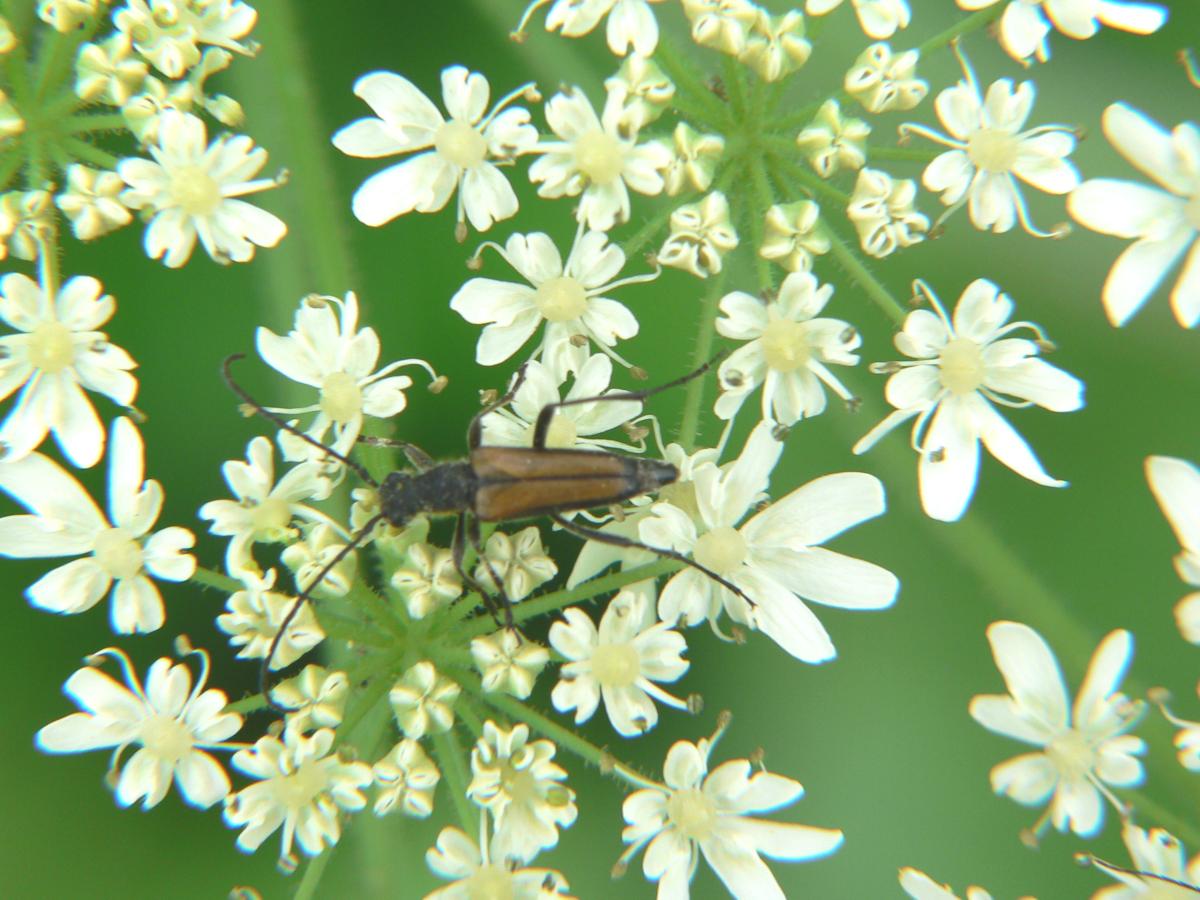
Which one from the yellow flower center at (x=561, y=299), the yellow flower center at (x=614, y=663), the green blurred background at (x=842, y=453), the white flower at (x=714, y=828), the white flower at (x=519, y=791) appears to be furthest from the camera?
the green blurred background at (x=842, y=453)

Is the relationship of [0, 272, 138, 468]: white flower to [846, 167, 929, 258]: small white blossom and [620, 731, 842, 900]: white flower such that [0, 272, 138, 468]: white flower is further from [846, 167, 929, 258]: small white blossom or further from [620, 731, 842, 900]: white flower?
[846, 167, 929, 258]: small white blossom

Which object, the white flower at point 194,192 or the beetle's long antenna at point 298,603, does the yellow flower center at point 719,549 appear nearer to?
the beetle's long antenna at point 298,603

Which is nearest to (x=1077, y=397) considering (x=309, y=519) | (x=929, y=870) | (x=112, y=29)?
(x=929, y=870)

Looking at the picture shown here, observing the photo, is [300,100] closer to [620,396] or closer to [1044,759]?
[620,396]

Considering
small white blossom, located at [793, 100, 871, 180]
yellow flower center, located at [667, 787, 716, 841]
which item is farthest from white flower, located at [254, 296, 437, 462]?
yellow flower center, located at [667, 787, 716, 841]

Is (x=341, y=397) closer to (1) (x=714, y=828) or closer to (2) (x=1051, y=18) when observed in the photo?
→ (1) (x=714, y=828)

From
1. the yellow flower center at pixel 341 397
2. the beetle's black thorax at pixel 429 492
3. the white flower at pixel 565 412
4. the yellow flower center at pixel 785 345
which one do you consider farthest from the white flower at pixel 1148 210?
the yellow flower center at pixel 341 397
